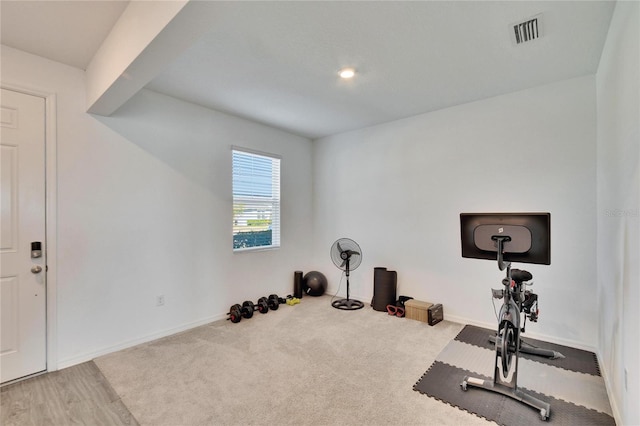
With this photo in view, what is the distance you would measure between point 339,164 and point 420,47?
261cm

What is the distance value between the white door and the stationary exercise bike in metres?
3.50

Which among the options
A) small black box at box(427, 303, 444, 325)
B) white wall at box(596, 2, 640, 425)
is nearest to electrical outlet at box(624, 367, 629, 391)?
white wall at box(596, 2, 640, 425)

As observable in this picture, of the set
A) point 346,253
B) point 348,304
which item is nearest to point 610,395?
point 348,304

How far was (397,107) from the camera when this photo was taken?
377 centimetres

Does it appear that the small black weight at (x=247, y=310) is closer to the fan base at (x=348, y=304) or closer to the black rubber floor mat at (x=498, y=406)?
the fan base at (x=348, y=304)

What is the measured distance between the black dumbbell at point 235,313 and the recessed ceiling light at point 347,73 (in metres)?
2.94

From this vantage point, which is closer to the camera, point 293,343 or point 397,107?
point 293,343

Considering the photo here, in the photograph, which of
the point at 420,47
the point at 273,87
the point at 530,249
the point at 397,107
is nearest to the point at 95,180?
the point at 273,87

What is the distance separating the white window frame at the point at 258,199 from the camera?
13.5ft

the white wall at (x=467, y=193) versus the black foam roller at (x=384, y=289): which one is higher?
the white wall at (x=467, y=193)

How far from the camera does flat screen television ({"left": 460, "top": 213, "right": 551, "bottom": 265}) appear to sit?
199 centimetres

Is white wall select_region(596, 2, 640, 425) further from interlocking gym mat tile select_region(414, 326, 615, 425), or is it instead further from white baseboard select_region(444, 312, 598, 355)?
white baseboard select_region(444, 312, 598, 355)

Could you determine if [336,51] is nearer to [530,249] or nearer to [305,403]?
[530,249]

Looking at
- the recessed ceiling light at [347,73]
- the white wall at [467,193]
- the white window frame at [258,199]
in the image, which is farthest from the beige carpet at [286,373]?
the recessed ceiling light at [347,73]
